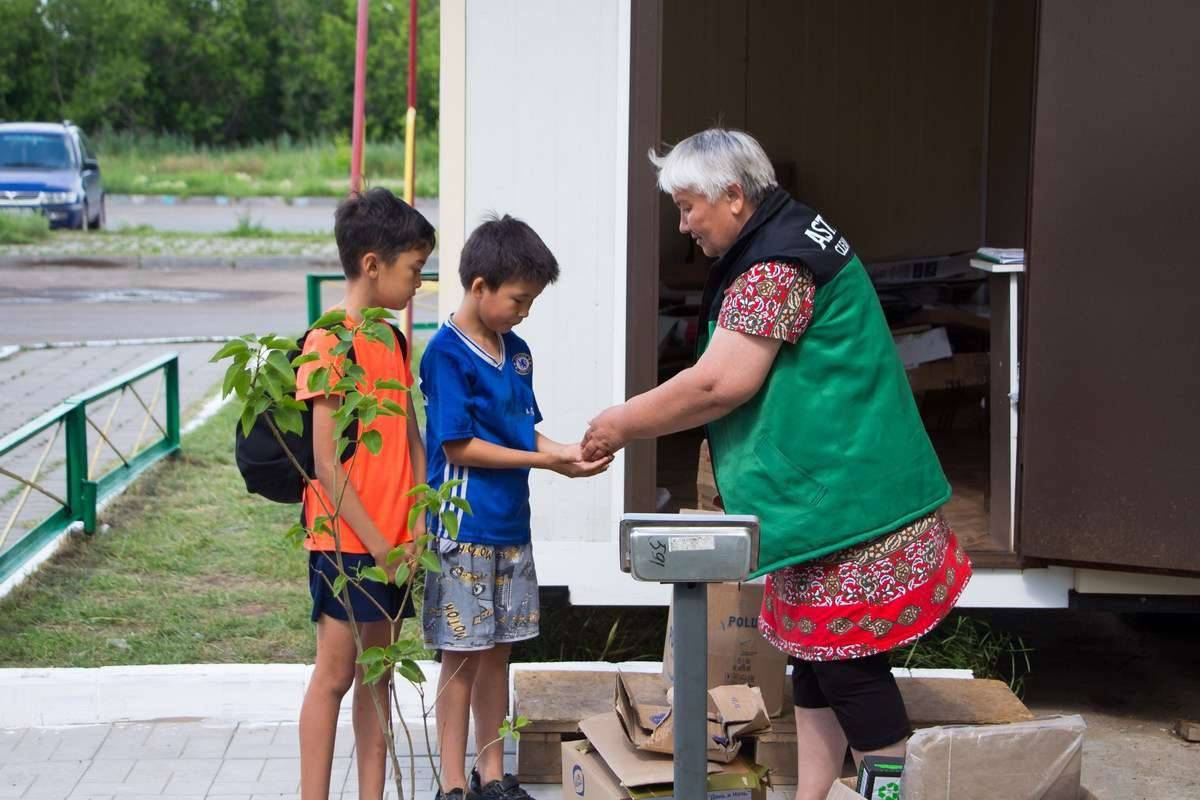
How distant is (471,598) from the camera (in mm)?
3588

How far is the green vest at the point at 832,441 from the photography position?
10.4 feet

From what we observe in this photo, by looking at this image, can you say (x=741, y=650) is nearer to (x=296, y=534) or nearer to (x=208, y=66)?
(x=296, y=534)

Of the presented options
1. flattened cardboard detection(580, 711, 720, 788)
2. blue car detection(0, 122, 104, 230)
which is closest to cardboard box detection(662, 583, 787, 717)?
flattened cardboard detection(580, 711, 720, 788)

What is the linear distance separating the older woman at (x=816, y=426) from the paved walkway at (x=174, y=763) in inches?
43.3

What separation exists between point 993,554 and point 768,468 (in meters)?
1.90

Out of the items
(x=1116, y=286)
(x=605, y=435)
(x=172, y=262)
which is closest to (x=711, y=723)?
(x=605, y=435)

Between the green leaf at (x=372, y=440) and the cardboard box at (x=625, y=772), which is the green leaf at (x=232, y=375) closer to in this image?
the green leaf at (x=372, y=440)

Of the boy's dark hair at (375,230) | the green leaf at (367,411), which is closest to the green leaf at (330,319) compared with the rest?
the green leaf at (367,411)

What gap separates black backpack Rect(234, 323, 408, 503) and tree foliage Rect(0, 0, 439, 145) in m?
31.8

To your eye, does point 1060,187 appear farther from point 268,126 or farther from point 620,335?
point 268,126

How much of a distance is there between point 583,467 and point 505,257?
56 centimetres

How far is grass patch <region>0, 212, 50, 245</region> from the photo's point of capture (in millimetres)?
21344

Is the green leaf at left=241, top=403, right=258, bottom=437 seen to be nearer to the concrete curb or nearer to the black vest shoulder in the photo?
the black vest shoulder

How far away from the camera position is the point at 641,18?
454cm
